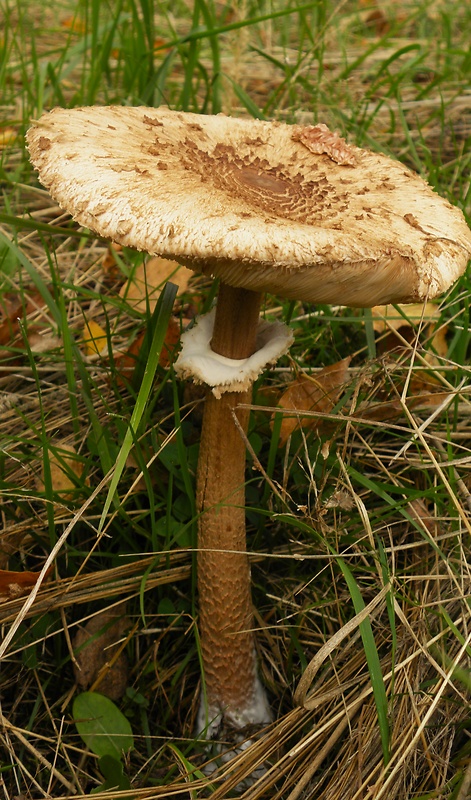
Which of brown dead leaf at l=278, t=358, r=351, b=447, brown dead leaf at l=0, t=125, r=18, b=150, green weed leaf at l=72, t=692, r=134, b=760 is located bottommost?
green weed leaf at l=72, t=692, r=134, b=760

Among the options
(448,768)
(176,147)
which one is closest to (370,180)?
(176,147)

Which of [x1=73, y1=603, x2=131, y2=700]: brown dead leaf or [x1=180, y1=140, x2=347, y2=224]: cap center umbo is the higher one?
[x1=180, y1=140, x2=347, y2=224]: cap center umbo

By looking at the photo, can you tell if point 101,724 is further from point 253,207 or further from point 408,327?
point 408,327

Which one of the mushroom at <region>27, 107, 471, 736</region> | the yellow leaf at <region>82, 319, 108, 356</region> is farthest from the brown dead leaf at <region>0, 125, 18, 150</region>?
the mushroom at <region>27, 107, 471, 736</region>

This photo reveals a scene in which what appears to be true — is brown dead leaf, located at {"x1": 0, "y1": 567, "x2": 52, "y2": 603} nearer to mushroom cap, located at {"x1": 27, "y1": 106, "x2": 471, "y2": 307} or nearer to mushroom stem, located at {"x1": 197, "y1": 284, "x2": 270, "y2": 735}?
mushroom stem, located at {"x1": 197, "y1": 284, "x2": 270, "y2": 735}

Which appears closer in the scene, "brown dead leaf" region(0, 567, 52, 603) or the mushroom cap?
the mushroom cap

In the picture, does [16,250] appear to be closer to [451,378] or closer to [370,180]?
[370,180]

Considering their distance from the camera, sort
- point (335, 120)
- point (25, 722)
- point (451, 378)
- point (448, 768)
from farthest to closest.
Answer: point (335, 120), point (451, 378), point (25, 722), point (448, 768)
